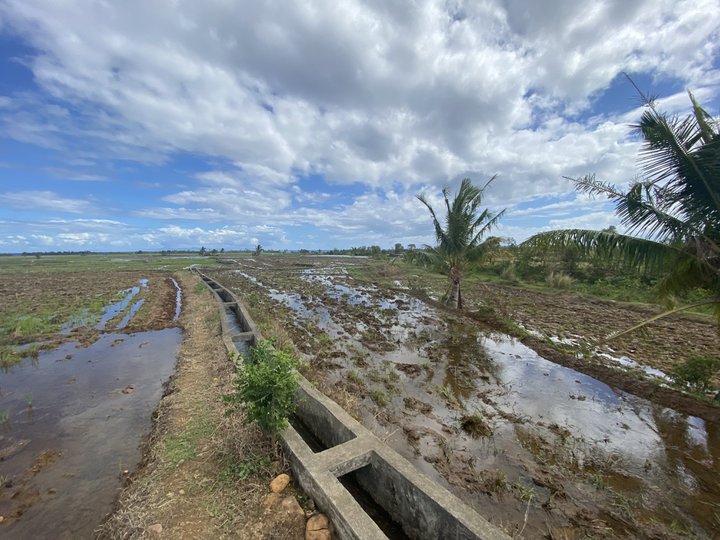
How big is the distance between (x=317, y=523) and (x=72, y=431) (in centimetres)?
513

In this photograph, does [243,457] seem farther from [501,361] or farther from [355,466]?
[501,361]

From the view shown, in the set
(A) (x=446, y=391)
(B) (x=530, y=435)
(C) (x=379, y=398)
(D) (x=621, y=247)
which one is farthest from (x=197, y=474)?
(D) (x=621, y=247)

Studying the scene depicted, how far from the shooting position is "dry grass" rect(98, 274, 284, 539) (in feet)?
10.8

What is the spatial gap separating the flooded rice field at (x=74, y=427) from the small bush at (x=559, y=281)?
897 inches

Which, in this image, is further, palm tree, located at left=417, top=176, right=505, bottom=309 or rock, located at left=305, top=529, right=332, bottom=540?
palm tree, located at left=417, top=176, right=505, bottom=309

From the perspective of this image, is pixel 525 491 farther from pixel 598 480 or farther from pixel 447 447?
pixel 447 447

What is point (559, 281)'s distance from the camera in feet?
69.7

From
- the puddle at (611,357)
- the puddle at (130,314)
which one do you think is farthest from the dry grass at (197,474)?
the puddle at (611,357)

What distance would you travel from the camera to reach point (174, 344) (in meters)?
10.2

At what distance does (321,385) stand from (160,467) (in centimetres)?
304

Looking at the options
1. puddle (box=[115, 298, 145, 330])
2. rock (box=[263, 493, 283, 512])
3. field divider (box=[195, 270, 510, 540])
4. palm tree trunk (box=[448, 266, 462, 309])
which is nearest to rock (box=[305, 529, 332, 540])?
field divider (box=[195, 270, 510, 540])

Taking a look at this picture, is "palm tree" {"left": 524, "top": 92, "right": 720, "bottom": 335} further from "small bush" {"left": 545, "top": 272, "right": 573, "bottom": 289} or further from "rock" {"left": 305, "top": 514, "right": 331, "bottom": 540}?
"small bush" {"left": 545, "top": 272, "right": 573, "bottom": 289}

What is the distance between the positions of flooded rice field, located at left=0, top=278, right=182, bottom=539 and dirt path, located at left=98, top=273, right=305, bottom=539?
0.41 meters

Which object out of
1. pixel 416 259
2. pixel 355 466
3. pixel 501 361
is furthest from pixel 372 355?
pixel 416 259
